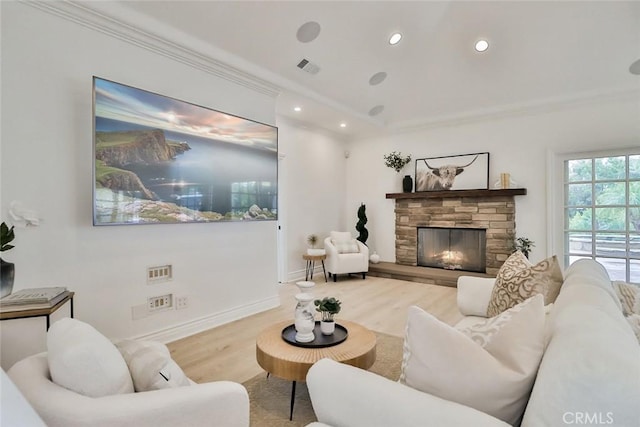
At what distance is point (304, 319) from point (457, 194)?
4351mm

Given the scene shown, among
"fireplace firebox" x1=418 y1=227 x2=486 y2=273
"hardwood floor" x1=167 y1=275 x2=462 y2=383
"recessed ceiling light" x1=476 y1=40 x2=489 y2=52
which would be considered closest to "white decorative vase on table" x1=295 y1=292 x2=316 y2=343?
"hardwood floor" x1=167 y1=275 x2=462 y2=383

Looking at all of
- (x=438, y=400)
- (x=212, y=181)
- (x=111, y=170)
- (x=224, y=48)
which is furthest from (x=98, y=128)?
(x=438, y=400)

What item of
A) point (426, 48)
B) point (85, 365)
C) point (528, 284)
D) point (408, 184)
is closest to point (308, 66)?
point (426, 48)

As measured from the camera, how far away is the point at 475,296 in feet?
8.23

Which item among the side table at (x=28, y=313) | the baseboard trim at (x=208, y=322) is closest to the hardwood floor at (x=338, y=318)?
the baseboard trim at (x=208, y=322)

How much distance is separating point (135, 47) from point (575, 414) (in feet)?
11.8

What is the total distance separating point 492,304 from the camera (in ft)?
7.09

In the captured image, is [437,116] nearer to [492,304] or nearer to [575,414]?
[492,304]

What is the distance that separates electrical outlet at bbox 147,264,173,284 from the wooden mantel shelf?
14.0 ft

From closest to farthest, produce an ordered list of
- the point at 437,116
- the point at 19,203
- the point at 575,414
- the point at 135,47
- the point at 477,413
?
1. the point at 575,414
2. the point at 477,413
3. the point at 19,203
4. the point at 135,47
5. the point at 437,116

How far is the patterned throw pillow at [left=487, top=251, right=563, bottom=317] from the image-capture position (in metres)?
1.87

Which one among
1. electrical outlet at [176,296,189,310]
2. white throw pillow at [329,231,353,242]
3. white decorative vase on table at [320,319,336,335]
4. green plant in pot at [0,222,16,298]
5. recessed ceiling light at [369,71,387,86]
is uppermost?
recessed ceiling light at [369,71,387,86]

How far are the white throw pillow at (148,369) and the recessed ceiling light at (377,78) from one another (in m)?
4.35

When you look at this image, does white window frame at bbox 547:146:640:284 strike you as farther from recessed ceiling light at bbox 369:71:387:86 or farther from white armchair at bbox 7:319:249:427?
white armchair at bbox 7:319:249:427
